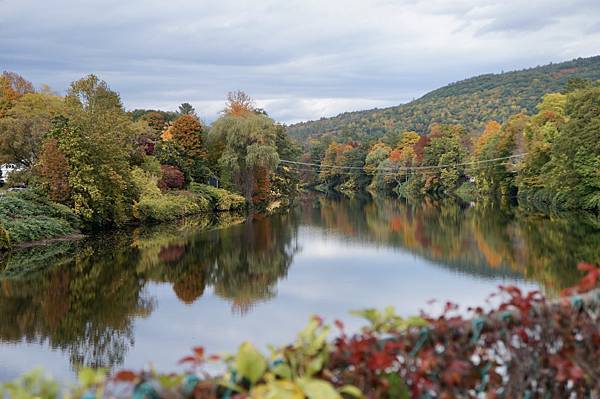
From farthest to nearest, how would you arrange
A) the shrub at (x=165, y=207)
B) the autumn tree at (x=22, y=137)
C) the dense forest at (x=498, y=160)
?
the autumn tree at (x=22, y=137) < the dense forest at (x=498, y=160) < the shrub at (x=165, y=207)

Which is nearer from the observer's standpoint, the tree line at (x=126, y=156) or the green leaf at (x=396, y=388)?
the green leaf at (x=396, y=388)

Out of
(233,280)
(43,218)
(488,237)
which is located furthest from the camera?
(488,237)

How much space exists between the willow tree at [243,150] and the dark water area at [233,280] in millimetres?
10354

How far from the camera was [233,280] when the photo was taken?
15672mm

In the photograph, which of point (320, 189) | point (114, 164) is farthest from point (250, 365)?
point (320, 189)

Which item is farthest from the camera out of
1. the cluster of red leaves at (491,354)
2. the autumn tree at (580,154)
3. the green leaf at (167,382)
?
the autumn tree at (580,154)

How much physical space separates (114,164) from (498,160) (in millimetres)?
29483

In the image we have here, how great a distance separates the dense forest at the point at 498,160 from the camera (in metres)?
30.4

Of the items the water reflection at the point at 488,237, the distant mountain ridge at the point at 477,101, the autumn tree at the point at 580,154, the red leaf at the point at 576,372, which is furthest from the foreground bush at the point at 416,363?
the distant mountain ridge at the point at 477,101

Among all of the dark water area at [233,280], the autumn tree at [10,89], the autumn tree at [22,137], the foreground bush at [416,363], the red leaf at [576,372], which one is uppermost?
the autumn tree at [10,89]

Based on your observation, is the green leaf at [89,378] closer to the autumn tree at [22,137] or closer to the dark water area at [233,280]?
the dark water area at [233,280]

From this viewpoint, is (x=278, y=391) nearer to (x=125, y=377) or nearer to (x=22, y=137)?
(x=125, y=377)

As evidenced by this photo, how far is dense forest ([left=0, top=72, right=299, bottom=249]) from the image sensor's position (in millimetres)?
23812

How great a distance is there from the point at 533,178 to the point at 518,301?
3937cm
